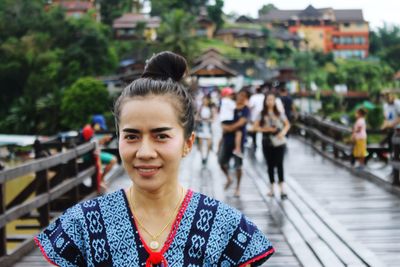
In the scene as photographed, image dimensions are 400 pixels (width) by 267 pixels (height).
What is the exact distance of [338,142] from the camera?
48.4 feet

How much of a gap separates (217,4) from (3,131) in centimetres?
6469

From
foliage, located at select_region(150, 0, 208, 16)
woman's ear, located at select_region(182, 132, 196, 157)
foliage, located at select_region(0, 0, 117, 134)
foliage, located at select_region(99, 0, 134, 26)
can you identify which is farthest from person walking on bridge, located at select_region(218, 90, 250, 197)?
foliage, located at select_region(150, 0, 208, 16)

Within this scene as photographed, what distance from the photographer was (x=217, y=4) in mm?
113750

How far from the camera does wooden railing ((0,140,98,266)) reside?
20.1ft

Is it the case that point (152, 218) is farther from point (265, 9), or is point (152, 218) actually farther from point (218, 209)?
point (265, 9)

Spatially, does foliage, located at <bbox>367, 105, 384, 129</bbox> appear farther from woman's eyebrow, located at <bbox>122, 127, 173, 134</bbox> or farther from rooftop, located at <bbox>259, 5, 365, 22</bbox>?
rooftop, located at <bbox>259, 5, 365, 22</bbox>

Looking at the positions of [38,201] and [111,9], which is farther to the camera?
[111,9]

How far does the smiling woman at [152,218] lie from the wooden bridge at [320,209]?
12.4 ft

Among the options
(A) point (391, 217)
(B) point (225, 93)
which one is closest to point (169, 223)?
(A) point (391, 217)

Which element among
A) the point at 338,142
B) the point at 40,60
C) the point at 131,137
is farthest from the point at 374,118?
the point at 40,60

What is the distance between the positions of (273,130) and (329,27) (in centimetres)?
11525

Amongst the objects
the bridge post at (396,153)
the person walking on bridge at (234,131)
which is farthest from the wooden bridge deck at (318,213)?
the person walking on bridge at (234,131)

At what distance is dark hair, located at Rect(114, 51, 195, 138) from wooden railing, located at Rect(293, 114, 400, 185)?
25.4 feet

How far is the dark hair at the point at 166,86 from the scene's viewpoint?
2.35 m
